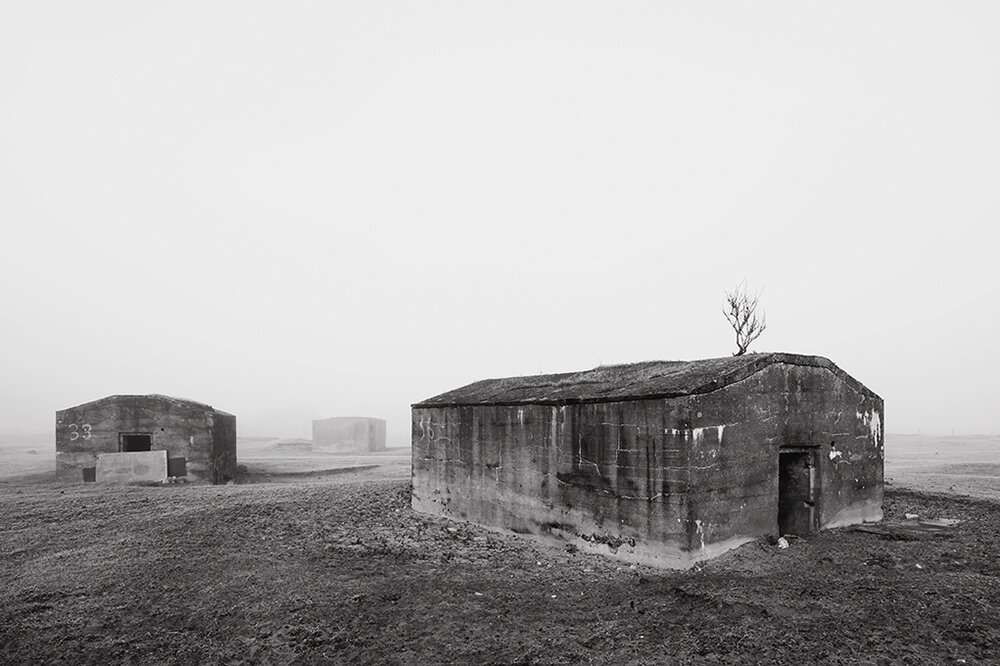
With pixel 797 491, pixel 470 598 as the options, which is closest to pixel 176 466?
pixel 470 598

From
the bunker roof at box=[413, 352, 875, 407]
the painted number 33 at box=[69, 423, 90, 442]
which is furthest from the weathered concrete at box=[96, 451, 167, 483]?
the bunker roof at box=[413, 352, 875, 407]

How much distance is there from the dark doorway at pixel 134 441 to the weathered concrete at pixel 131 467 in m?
1.29

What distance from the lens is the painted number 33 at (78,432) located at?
23219 mm

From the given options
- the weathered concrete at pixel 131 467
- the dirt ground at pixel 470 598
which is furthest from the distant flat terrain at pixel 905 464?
the dirt ground at pixel 470 598

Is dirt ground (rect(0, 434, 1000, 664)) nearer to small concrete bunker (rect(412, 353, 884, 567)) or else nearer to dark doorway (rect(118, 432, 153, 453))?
small concrete bunker (rect(412, 353, 884, 567))

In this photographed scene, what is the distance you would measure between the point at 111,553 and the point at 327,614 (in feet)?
18.3

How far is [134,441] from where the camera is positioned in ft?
79.3

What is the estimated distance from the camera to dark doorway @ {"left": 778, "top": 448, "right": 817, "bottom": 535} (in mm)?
11133

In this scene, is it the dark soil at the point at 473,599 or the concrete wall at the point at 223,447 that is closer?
the dark soil at the point at 473,599

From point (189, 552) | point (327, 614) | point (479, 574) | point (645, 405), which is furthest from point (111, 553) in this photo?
point (645, 405)

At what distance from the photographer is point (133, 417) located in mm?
23406

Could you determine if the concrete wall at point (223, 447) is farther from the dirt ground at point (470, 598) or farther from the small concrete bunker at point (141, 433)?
the dirt ground at point (470, 598)

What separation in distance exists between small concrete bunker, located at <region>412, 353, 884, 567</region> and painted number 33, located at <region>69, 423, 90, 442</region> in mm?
16947

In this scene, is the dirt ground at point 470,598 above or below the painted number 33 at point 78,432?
below
